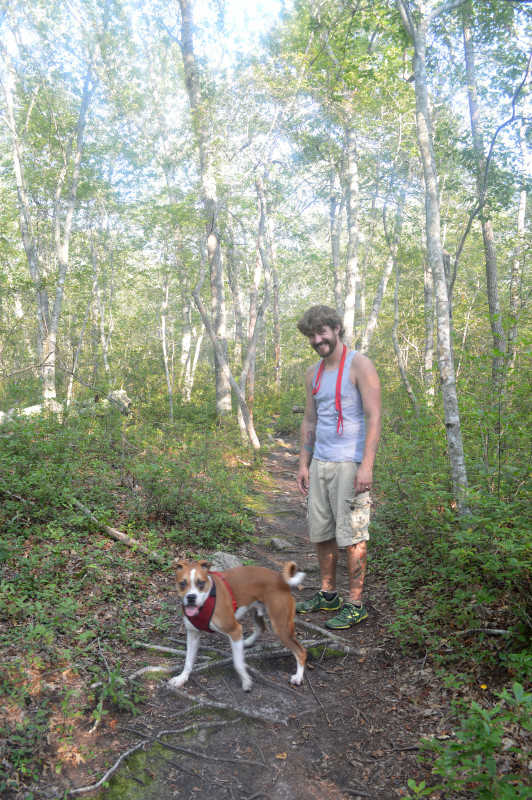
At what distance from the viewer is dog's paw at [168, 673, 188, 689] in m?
3.48

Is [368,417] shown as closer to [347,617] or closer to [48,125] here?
[347,617]

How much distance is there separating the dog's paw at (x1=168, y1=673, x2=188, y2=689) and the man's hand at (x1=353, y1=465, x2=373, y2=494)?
79.1 inches

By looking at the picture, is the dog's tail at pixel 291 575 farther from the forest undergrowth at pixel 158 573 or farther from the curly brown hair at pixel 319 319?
the curly brown hair at pixel 319 319

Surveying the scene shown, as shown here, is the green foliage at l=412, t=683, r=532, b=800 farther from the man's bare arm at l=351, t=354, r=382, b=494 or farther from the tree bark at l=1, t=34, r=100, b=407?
the tree bark at l=1, t=34, r=100, b=407

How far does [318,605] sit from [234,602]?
1.46m

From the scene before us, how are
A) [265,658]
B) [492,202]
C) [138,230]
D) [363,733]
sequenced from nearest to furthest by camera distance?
[363,733] → [265,658] → [492,202] → [138,230]

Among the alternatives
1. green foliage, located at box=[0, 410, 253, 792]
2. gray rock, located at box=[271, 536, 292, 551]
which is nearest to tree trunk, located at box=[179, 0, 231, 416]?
green foliage, located at box=[0, 410, 253, 792]

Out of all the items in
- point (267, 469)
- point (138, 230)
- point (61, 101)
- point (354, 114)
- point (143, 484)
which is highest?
point (61, 101)

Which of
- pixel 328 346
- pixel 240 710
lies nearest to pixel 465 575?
pixel 240 710

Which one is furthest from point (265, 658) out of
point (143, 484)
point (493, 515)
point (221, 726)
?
point (143, 484)

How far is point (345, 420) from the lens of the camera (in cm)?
426

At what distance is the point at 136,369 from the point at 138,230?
7.61 m

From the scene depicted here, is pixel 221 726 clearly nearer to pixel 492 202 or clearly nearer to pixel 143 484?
Answer: pixel 143 484

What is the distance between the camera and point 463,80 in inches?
507
